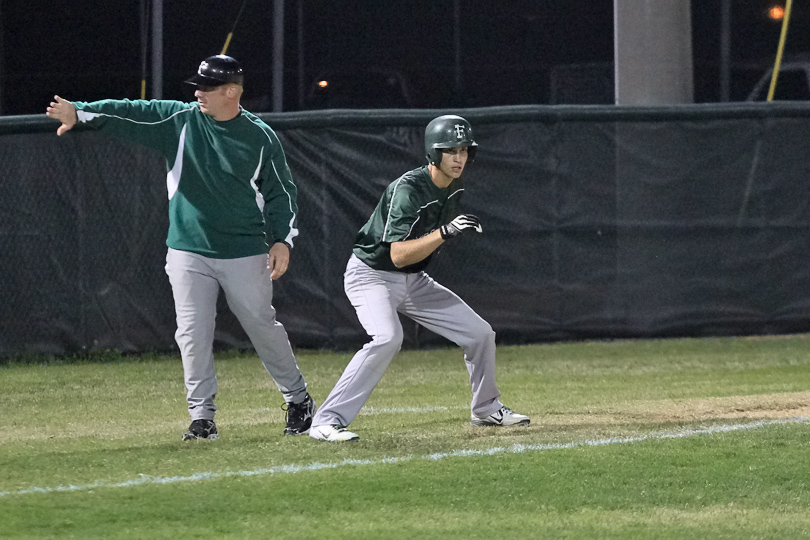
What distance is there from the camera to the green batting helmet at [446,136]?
6816 mm

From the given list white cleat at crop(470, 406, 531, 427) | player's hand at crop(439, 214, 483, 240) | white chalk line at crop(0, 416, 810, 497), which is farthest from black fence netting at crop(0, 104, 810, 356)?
player's hand at crop(439, 214, 483, 240)

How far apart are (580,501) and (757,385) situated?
417cm

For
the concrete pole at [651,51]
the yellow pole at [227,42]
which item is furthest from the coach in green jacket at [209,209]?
the yellow pole at [227,42]

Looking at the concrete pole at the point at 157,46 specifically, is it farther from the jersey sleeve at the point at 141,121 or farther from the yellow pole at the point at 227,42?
the jersey sleeve at the point at 141,121

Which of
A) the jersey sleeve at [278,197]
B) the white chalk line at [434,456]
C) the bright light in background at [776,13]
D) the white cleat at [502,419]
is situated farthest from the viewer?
the bright light in background at [776,13]

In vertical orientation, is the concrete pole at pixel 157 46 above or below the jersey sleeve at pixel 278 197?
above

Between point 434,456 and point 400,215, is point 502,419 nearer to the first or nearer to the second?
point 434,456

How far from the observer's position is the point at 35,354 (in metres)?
11.1

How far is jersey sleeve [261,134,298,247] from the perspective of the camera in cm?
704

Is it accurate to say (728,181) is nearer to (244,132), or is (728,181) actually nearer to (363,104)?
(244,132)

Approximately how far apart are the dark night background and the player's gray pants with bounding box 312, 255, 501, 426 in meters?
12.4

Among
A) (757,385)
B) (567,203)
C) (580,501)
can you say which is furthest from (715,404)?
(567,203)

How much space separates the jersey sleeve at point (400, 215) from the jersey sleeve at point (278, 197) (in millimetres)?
504

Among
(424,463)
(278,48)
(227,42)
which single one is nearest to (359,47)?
(278,48)
